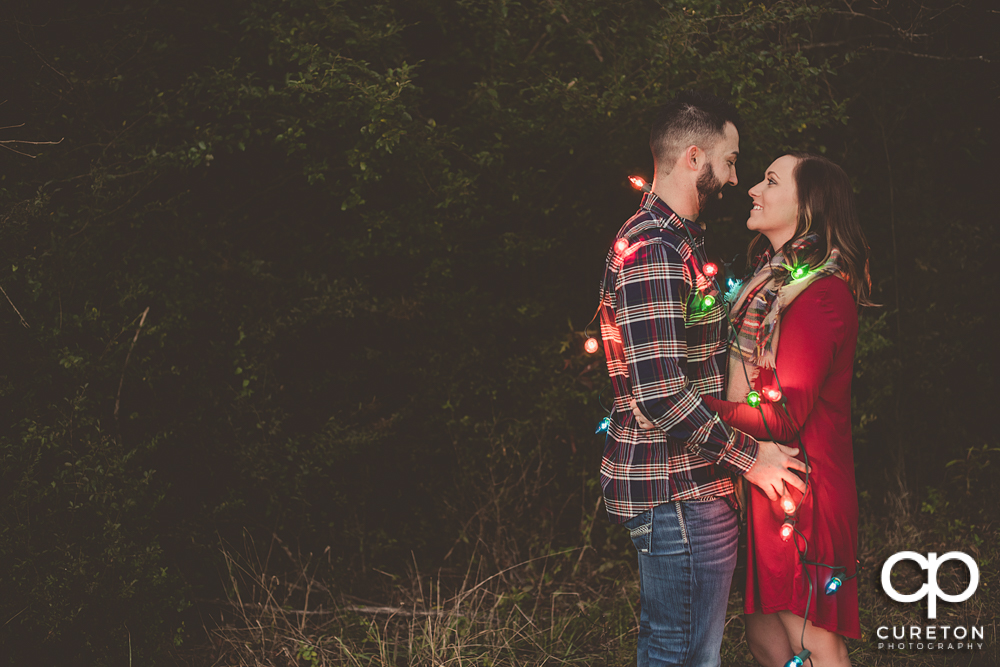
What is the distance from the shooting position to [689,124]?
2400 mm

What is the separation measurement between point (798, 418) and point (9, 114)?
12.7 ft

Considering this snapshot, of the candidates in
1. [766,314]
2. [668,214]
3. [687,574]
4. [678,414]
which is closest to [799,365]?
A: [766,314]

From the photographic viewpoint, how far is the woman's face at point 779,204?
8.66ft

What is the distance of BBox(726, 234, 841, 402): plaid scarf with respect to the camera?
2504 millimetres

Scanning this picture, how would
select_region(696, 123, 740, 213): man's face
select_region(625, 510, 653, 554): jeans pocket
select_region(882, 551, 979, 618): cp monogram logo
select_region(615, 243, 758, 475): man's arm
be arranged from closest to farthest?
select_region(615, 243, 758, 475): man's arm → select_region(625, 510, 653, 554): jeans pocket → select_region(696, 123, 740, 213): man's face → select_region(882, 551, 979, 618): cp monogram logo

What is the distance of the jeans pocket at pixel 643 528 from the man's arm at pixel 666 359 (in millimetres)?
233

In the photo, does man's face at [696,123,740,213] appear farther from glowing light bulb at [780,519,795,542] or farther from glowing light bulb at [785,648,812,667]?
glowing light bulb at [785,648,812,667]

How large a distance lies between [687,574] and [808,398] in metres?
0.63

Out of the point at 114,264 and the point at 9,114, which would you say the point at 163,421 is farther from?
the point at 9,114

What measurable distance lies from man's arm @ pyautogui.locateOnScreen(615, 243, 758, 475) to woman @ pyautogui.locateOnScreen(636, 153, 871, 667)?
0.16 meters

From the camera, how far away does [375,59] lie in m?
4.36

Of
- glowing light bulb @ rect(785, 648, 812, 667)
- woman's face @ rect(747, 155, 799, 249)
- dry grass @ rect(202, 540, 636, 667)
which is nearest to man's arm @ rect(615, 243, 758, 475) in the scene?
woman's face @ rect(747, 155, 799, 249)

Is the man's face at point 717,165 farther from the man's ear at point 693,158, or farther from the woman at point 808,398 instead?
the woman at point 808,398

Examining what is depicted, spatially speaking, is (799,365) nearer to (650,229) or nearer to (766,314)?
(766,314)
